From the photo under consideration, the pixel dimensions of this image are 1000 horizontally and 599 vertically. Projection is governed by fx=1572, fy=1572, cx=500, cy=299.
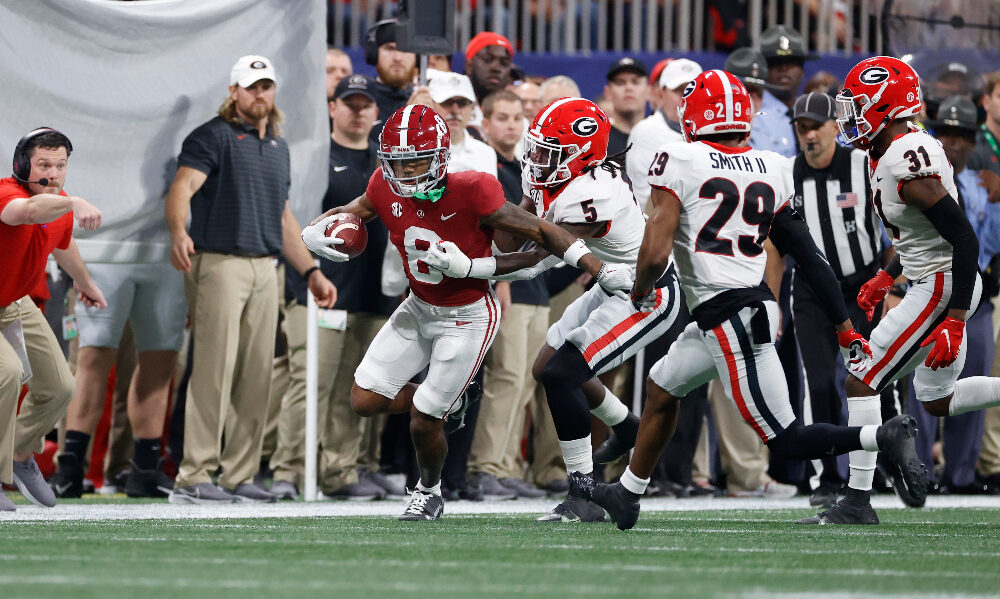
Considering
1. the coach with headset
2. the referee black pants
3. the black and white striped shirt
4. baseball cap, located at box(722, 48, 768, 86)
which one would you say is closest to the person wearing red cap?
baseball cap, located at box(722, 48, 768, 86)

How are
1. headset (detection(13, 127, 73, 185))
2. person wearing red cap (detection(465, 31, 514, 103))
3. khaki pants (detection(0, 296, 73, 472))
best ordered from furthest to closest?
person wearing red cap (detection(465, 31, 514, 103)) → khaki pants (detection(0, 296, 73, 472)) → headset (detection(13, 127, 73, 185))

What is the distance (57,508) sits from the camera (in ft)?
24.9

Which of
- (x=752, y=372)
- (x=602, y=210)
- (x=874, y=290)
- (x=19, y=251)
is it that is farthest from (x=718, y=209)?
(x=19, y=251)

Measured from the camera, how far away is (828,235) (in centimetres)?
872

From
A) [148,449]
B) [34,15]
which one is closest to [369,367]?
[148,449]

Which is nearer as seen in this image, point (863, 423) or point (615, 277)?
point (615, 277)

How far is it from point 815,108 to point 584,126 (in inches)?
86.1

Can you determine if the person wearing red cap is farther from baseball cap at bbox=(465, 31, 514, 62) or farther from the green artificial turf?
the green artificial turf

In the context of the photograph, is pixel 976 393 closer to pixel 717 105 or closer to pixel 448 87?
pixel 717 105

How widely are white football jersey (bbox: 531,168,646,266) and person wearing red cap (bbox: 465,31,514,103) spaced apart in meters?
3.49

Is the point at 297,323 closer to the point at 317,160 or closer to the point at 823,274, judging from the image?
the point at 317,160

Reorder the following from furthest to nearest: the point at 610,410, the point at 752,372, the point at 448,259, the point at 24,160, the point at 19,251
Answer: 1. the point at 24,160
2. the point at 19,251
3. the point at 610,410
4. the point at 448,259
5. the point at 752,372

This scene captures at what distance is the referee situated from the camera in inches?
340

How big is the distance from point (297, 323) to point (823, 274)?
3958 mm
